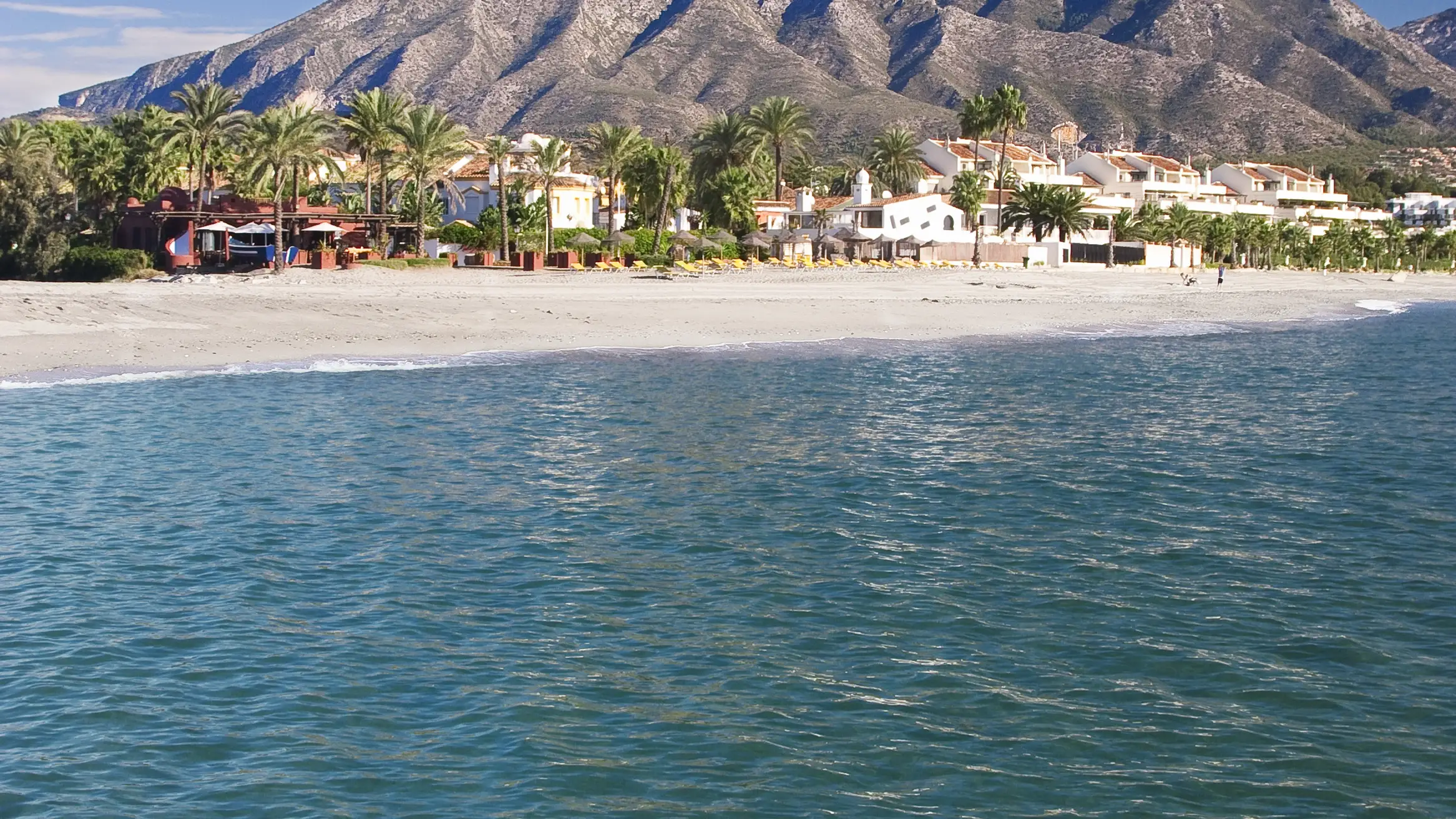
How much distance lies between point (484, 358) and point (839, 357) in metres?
10.7

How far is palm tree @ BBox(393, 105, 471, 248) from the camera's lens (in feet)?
219

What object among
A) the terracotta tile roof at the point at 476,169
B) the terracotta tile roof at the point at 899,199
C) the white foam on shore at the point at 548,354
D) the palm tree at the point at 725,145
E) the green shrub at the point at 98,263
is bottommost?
the white foam on shore at the point at 548,354

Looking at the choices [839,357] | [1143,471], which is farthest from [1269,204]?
[1143,471]

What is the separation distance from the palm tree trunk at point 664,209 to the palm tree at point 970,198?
19.7 metres

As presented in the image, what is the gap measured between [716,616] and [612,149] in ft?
225

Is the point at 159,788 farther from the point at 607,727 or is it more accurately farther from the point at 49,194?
the point at 49,194

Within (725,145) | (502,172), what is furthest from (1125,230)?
(502,172)

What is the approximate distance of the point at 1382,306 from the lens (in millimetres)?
77500

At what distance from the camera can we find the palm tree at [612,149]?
79.8 m

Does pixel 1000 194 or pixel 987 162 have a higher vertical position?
pixel 987 162

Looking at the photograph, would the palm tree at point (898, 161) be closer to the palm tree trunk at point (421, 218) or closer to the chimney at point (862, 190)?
the chimney at point (862, 190)

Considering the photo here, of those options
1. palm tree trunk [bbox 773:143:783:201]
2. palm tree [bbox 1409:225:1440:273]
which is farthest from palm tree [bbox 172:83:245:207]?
palm tree [bbox 1409:225:1440:273]

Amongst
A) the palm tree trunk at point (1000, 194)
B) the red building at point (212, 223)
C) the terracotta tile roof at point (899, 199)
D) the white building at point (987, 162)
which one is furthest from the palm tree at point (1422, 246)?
the red building at point (212, 223)

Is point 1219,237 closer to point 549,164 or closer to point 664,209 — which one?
point 664,209
